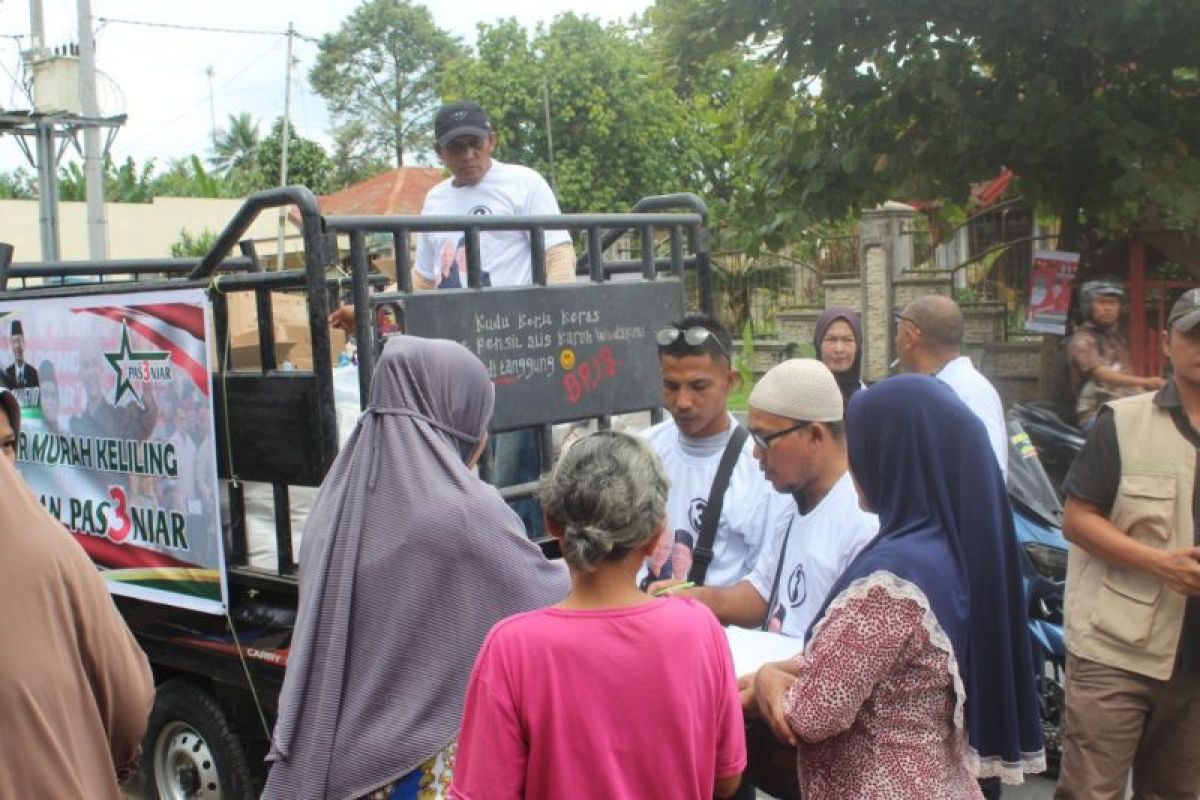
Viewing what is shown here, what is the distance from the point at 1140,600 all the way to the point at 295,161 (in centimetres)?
3613

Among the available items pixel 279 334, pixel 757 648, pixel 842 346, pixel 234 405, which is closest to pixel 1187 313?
pixel 757 648

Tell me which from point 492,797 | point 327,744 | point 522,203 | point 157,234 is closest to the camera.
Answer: point 492,797

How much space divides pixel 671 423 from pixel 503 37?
928 inches

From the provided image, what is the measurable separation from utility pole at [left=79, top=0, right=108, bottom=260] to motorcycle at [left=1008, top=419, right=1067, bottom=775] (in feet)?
38.6

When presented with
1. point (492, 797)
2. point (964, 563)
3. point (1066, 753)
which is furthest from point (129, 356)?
point (1066, 753)

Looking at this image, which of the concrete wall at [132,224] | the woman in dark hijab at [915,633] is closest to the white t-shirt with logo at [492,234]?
the woman in dark hijab at [915,633]

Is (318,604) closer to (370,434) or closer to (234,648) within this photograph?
(370,434)

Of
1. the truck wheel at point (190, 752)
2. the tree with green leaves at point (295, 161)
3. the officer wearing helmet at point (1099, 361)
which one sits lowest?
the truck wheel at point (190, 752)

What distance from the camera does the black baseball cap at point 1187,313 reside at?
3.49 meters

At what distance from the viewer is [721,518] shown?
3.50 metres

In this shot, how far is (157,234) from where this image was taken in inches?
1410

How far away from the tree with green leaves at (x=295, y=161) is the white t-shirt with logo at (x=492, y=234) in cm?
3295

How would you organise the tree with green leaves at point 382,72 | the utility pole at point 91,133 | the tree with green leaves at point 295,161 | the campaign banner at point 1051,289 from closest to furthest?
the campaign banner at point 1051,289 < the utility pole at point 91,133 < the tree with green leaves at point 295,161 < the tree with green leaves at point 382,72

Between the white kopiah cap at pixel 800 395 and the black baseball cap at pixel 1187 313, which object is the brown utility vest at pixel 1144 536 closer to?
the black baseball cap at pixel 1187 313
